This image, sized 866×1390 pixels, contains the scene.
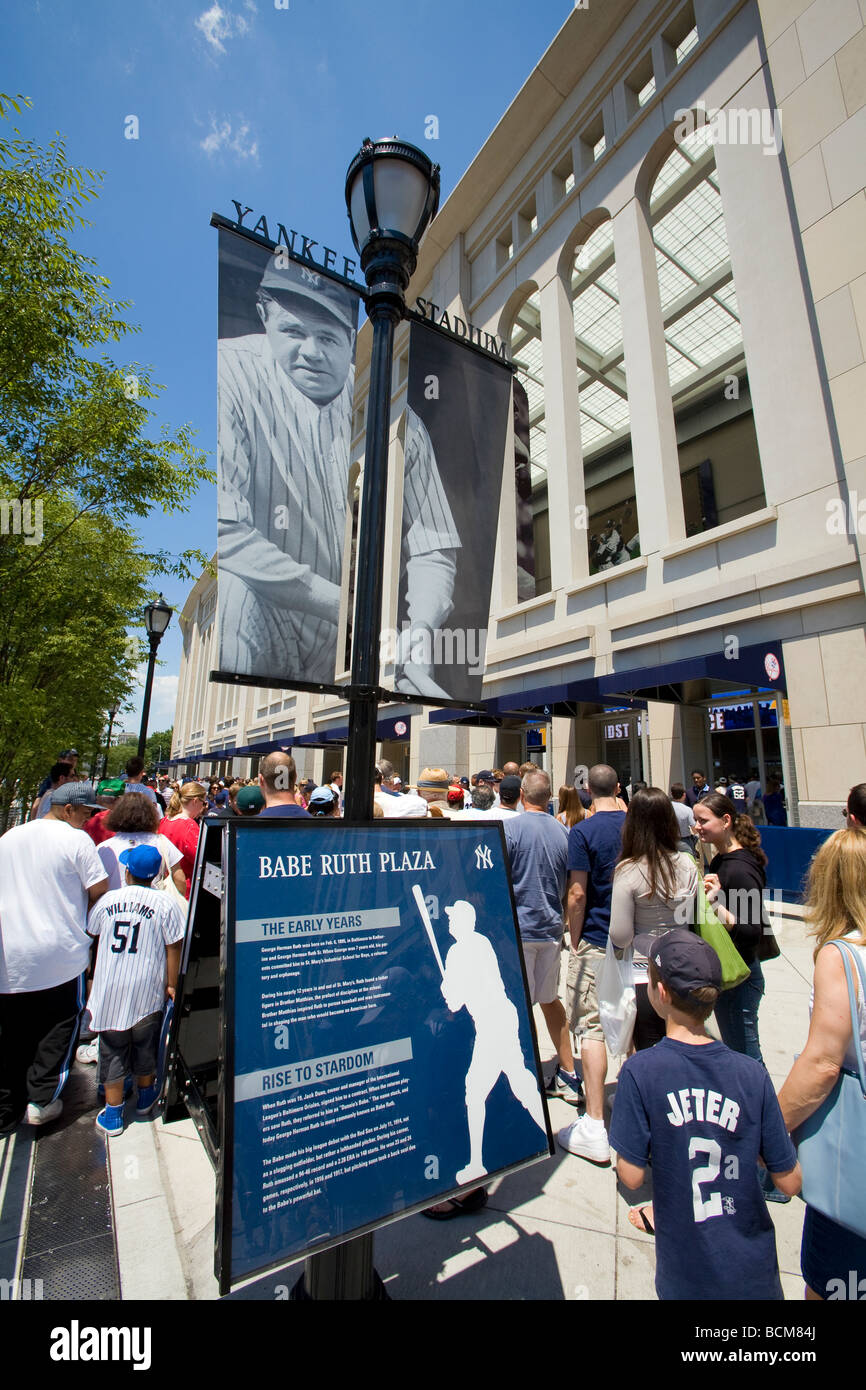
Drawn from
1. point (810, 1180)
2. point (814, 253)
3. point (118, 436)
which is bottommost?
point (810, 1180)

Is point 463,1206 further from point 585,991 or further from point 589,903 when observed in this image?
point 589,903

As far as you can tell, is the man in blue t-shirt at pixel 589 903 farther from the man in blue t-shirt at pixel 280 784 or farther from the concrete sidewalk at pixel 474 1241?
the man in blue t-shirt at pixel 280 784

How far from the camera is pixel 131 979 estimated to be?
12.0ft

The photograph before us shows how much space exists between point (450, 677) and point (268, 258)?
2057 millimetres

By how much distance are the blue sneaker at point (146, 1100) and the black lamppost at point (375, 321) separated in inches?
122

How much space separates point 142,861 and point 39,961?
82 cm

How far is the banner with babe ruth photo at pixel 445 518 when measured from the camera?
2789mm

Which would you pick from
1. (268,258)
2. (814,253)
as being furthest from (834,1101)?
(814,253)

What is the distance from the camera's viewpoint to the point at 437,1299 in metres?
2.24

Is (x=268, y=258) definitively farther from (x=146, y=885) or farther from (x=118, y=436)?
(x=118, y=436)
